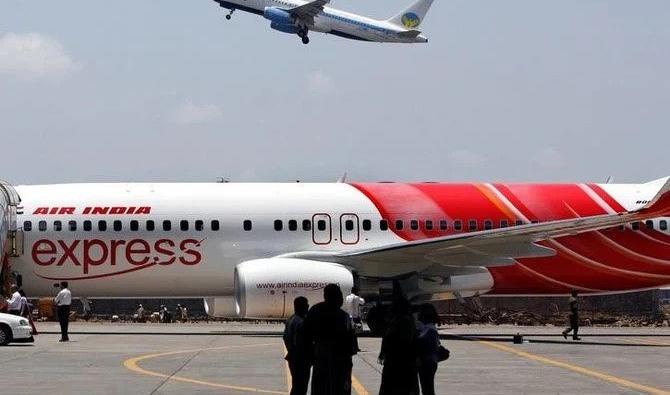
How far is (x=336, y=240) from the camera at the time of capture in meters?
35.8

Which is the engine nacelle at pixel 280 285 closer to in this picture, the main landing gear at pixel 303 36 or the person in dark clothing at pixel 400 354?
the person in dark clothing at pixel 400 354

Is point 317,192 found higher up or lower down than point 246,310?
higher up

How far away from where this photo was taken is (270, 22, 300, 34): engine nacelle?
7088 cm

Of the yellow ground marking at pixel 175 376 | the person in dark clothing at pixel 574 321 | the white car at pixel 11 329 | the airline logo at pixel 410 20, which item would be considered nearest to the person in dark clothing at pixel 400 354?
the yellow ground marking at pixel 175 376

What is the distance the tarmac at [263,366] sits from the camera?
63.3ft

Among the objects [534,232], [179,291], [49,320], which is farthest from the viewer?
[49,320]

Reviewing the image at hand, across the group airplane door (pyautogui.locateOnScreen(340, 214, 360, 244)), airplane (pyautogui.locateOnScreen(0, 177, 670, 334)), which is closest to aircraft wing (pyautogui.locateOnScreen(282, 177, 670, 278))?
airplane (pyautogui.locateOnScreen(0, 177, 670, 334))

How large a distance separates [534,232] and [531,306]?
22179 mm

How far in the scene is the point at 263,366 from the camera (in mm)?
23656

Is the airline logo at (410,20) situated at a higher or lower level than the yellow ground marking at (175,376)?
higher

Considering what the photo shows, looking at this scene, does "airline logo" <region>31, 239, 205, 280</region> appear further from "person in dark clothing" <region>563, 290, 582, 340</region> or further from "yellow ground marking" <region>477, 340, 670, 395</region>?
"person in dark clothing" <region>563, 290, 582, 340</region>

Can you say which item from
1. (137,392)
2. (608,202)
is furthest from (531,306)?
(137,392)

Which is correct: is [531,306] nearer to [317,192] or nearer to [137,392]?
[317,192]

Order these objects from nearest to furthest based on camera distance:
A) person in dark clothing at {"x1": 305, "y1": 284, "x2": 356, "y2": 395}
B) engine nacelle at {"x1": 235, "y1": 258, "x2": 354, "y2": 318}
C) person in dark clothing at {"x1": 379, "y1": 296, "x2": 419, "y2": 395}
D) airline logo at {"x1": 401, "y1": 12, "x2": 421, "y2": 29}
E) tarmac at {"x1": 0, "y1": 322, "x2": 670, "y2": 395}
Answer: person in dark clothing at {"x1": 379, "y1": 296, "x2": 419, "y2": 395}, person in dark clothing at {"x1": 305, "y1": 284, "x2": 356, "y2": 395}, tarmac at {"x1": 0, "y1": 322, "x2": 670, "y2": 395}, engine nacelle at {"x1": 235, "y1": 258, "x2": 354, "y2": 318}, airline logo at {"x1": 401, "y1": 12, "x2": 421, "y2": 29}
